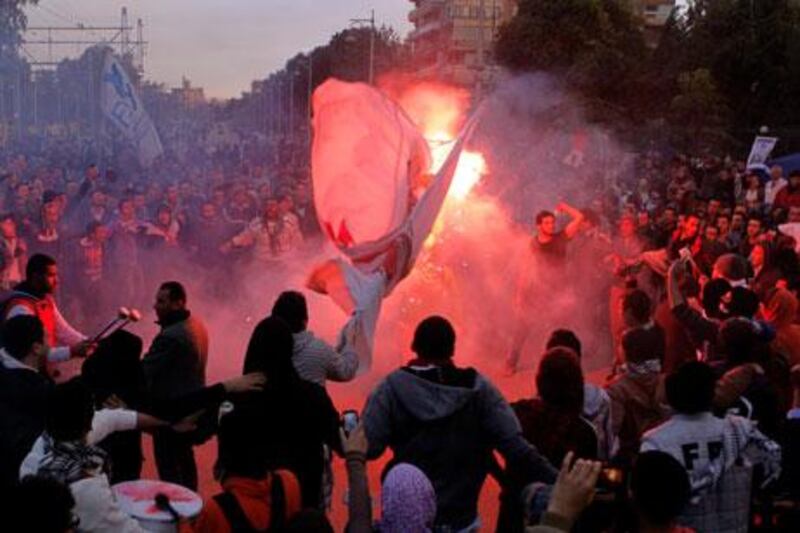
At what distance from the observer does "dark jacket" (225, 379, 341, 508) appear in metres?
4.59

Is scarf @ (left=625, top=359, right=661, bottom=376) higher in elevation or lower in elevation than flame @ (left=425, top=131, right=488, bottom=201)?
lower

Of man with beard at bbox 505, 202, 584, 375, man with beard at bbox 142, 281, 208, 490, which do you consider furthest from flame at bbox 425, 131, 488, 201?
man with beard at bbox 142, 281, 208, 490

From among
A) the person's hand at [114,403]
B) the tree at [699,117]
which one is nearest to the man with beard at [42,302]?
the person's hand at [114,403]

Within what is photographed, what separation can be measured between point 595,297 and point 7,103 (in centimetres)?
5034

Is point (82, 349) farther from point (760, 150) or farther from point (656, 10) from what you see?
point (656, 10)

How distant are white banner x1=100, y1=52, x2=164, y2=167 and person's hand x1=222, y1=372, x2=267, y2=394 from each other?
13.7m

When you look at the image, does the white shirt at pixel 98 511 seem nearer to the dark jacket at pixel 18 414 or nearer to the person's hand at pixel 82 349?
the dark jacket at pixel 18 414

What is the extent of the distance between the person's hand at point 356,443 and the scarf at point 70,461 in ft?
3.08

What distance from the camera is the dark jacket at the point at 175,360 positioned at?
20.3 feet

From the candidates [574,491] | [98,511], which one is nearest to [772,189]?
[574,491]

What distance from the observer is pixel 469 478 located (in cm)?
454

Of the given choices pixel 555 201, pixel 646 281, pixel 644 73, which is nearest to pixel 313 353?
pixel 646 281

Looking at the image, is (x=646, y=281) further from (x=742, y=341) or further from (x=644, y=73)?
(x=644, y=73)

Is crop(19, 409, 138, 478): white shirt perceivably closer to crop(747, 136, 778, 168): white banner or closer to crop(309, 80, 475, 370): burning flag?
crop(309, 80, 475, 370): burning flag
